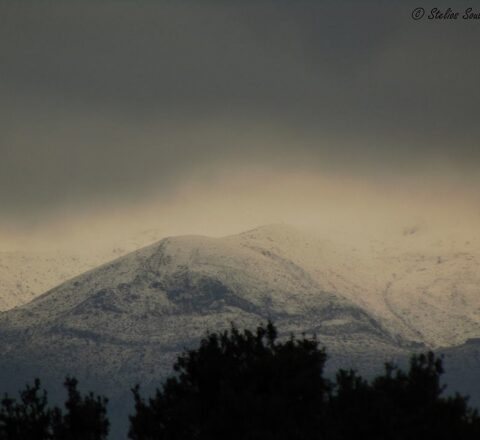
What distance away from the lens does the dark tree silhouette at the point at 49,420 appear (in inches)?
6201

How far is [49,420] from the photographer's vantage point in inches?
6220

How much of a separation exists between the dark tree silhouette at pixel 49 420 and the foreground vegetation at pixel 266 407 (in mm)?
94

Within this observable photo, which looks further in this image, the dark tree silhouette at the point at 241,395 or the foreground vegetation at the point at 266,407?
the foreground vegetation at the point at 266,407

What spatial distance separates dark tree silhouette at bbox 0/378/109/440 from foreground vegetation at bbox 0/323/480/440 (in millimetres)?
94

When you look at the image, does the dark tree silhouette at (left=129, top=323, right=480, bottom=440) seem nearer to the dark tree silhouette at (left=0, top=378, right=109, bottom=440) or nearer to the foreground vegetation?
the foreground vegetation

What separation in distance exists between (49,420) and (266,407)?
20.6 metres

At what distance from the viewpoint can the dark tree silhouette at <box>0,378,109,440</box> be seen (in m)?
158

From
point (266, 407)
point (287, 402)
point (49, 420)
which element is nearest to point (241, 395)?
point (266, 407)

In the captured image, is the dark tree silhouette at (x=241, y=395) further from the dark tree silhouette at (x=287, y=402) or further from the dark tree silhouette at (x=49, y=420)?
the dark tree silhouette at (x=49, y=420)

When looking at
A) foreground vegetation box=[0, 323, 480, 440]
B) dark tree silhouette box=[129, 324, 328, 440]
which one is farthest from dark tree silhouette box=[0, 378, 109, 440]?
dark tree silhouette box=[129, 324, 328, 440]

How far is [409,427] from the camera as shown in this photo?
158000 millimetres

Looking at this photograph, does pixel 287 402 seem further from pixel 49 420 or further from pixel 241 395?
pixel 49 420

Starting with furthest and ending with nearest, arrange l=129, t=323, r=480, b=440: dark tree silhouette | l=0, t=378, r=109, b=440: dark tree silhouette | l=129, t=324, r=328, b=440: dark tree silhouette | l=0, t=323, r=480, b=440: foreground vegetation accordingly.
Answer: l=0, t=378, r=109, b=440: dark tree silhouette, l=0, t=323, r=480, b=440: foreground vegetation, l=129, t=323, r=480, b=440: dark tree silhouette, l=129, t=324, r=328, b=440: dark tree silhouette

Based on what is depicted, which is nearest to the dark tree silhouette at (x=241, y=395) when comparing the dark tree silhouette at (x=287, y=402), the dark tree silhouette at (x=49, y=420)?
the dark tree silhouette at (x=287, y=402)
